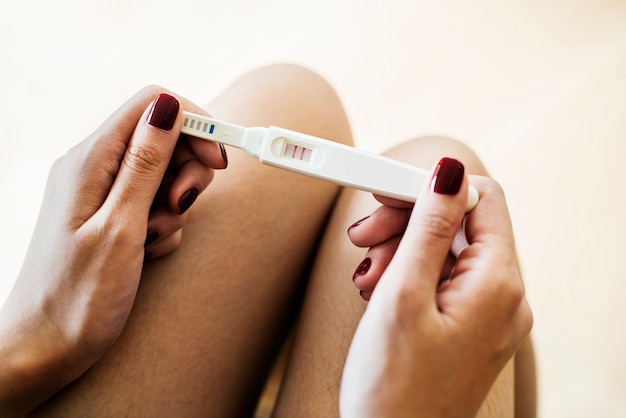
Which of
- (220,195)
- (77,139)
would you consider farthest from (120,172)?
(77,139)

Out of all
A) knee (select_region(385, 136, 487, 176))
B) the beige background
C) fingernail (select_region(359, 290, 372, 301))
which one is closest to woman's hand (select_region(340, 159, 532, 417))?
fingernail (select_region(359, 290, 372, 301))

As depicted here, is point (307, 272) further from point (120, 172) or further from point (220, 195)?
point (120, 172)

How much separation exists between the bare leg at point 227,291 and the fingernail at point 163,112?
0.15 metres

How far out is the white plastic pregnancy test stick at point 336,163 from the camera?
450 millimetres

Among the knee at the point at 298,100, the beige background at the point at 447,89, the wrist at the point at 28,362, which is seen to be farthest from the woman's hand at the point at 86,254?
the beige background at the point at 447,89

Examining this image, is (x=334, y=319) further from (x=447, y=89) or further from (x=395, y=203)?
(x=447, y=89)

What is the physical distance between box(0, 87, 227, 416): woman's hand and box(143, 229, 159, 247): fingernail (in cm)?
1

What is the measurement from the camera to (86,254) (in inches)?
18.0

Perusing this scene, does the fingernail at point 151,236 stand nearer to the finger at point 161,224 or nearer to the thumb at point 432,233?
the finger at point 161,224

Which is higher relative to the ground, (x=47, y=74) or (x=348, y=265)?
(x=348, y=265)

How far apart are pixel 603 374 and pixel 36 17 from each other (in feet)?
4.41

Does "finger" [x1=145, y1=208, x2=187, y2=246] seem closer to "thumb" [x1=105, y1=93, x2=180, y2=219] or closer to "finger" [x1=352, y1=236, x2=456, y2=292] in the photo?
"thumb" [x1=105, y1=93, x2=180, y2=219]

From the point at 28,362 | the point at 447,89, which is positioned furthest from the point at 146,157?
the point at 447,89

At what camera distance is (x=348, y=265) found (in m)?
0.58
